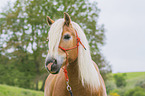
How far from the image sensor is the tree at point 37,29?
75.7ft

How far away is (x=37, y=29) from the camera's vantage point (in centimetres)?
2431

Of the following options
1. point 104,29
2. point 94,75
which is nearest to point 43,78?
point 104,29

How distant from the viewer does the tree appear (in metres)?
23.1

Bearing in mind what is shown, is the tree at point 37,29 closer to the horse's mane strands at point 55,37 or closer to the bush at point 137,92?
the bush at point 137,92

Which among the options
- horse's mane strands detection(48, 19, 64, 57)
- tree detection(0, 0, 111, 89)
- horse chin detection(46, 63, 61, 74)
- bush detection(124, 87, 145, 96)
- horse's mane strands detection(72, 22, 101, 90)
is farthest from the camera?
bush detection(124, 87, 145, 96)

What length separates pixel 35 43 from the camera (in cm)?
2397

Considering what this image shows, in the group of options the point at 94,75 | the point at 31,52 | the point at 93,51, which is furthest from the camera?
the point at 31,52

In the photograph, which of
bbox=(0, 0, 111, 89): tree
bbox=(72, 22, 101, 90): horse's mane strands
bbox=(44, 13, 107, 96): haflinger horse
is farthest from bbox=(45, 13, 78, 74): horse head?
bbox=(0, 0, 111, 89): tree

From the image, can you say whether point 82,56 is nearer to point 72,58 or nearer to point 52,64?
point 72,58

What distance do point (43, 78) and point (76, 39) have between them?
21.5 m

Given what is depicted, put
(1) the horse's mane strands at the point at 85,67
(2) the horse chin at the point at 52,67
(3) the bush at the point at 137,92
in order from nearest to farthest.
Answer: (2) the horse chin at the point at 52,67 → (1) the horse's mane strands at the point at 85,67 → (3) the bush at the point at 137,92

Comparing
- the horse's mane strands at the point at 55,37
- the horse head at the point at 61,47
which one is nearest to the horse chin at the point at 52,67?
the horse head at the point at 61,47

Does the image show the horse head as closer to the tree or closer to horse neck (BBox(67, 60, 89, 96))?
horse neck (BBox(67, 60, 89, 96))

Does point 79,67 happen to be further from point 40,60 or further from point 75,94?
point 40,60
